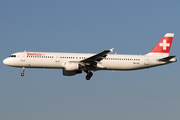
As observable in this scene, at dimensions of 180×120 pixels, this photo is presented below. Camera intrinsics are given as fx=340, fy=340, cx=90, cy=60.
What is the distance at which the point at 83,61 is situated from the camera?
54781mm

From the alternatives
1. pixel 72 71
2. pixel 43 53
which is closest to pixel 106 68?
pixel 72 71

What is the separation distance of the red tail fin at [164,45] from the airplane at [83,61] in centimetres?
191

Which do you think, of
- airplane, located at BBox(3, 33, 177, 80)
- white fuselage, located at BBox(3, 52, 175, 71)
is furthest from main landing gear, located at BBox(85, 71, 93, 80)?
white fuselage, located at BBox(3, 52, 175, 71)

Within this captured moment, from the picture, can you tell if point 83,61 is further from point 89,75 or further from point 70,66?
point 89,75

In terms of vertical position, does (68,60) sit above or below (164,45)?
below

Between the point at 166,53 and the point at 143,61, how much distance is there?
5.35m

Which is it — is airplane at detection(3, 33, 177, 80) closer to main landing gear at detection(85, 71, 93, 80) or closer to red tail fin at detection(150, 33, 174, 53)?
main landing gear at detection(85, 71, 93, 80)

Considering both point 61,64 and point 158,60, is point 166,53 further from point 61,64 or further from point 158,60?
point 61,64

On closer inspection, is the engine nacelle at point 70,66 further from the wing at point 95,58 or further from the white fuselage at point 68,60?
the wing at point 95,58

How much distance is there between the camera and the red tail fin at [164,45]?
6050 centimetres

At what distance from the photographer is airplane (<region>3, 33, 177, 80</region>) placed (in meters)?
54.7

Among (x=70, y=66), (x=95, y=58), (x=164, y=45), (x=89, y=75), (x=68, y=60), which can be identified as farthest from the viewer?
(x=164, y=45)

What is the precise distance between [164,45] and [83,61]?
15982 mm

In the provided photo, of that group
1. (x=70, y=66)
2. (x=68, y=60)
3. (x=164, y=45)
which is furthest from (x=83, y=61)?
(x=164, y=45)
